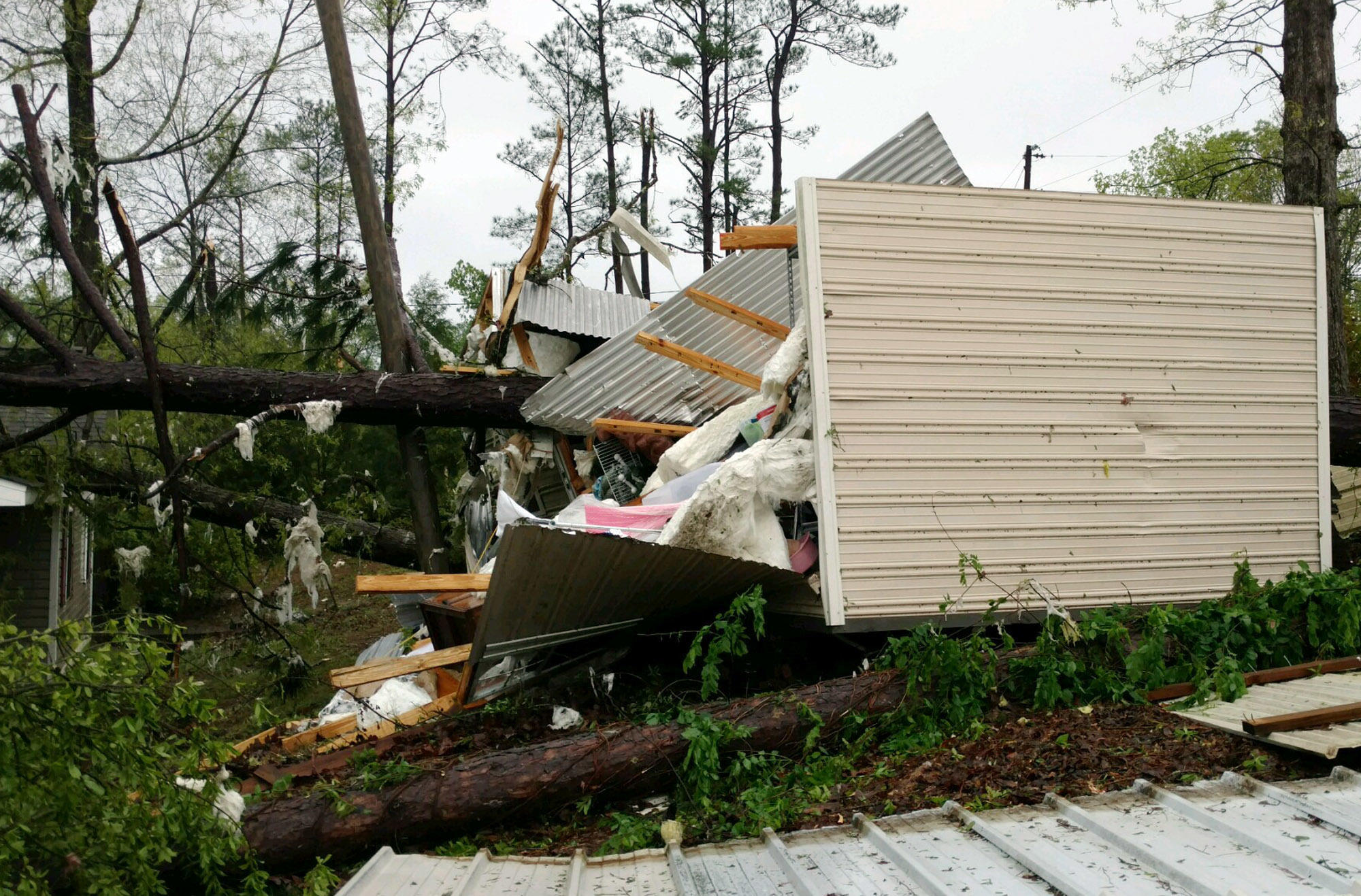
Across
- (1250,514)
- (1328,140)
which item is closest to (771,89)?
(1328,140)

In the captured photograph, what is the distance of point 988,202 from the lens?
246 inches

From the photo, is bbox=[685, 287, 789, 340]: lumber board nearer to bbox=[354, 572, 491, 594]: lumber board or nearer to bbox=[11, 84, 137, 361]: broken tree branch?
bbox=[354, 572, 491, 594]: lumber board

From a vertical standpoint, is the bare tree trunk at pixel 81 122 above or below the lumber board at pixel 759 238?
above

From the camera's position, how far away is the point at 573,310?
9859mm

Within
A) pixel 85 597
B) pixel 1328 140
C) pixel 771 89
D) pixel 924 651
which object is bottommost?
pixel 85 597

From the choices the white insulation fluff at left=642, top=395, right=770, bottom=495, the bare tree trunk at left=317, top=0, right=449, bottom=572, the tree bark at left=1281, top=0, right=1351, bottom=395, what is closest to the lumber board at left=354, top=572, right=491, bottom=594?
the white insulation fluff at left=642, top=395, right=770, bottom=495

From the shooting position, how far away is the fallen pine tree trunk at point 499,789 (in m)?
4.56

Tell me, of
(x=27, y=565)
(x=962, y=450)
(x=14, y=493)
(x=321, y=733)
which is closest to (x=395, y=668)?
(x=321, y=733)

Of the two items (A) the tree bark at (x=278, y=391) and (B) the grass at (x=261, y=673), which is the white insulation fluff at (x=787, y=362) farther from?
(B) the grass at (x=261, y=673)

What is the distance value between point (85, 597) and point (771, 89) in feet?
53.6

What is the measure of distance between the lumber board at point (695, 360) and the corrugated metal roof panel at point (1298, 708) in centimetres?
382

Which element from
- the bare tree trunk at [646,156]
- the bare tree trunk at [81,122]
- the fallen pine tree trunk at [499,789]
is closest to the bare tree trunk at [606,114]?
the bare tree trunk at [646,156]

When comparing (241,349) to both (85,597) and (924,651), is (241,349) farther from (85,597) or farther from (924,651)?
(924,651)

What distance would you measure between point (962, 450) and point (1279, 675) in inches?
78.8
